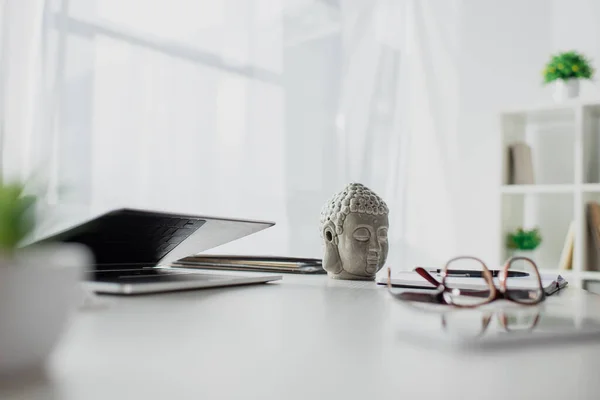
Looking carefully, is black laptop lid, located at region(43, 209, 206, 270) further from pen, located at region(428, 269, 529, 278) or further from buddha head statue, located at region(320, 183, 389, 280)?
pen, located at region(428, 269, 529, 278)

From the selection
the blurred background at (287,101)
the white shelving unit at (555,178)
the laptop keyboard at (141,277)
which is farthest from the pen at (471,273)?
the white shelving unit at (555,178)

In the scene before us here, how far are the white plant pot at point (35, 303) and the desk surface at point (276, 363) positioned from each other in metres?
0.02

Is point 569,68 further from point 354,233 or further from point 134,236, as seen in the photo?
point 134,236

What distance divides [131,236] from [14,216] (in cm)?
57

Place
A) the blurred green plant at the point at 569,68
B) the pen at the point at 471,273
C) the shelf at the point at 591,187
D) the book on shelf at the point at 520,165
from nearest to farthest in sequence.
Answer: the pen at the point at 471,273, the shelf at the point at 591,187, the blurred green plant at the point at 569,68, the book on shelf at the point at 520,165

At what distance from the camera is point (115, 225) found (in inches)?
32.7

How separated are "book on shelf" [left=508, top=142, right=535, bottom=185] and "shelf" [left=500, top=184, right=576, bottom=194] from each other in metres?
0.07

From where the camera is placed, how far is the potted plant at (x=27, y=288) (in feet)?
1.12

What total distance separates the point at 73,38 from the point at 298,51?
4.77 ft

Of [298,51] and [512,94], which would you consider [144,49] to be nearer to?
[298,51]

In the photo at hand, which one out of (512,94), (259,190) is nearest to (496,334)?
(259,190)

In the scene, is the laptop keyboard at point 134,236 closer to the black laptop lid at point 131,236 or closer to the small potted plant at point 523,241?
the black laptop lid at point 131,236

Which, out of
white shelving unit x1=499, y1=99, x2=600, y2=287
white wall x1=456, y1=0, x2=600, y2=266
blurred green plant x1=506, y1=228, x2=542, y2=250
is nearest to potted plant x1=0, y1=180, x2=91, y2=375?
white shelving unit x1=499, y1=99, x2=600, y2=287

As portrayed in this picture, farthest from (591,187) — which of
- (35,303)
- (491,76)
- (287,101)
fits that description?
(35,303)
